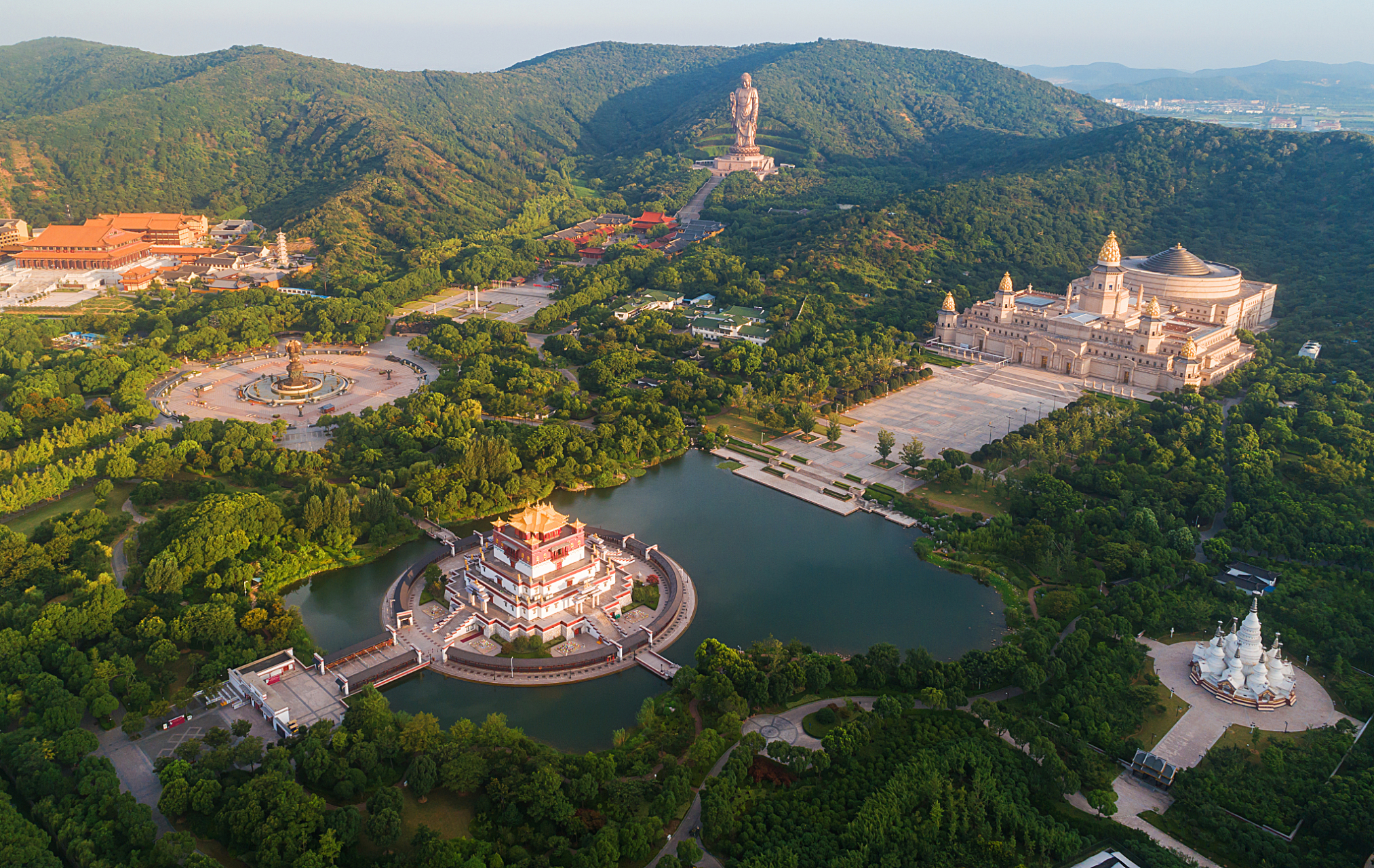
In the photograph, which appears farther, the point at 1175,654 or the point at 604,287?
the point at 604,287

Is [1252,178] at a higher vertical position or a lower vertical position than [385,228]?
higher

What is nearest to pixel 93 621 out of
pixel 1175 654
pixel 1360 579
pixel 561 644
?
pixel 561 644

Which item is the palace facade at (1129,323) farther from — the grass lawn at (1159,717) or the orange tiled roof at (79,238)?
the orange tiled roof at (79,238)

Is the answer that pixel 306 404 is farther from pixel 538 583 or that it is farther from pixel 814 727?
pixel 814 727

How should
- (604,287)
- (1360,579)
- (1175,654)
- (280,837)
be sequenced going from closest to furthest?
(280,837) < (1175,654) < (1360,579) < (604,287)

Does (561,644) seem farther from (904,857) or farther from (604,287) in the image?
(604,287)

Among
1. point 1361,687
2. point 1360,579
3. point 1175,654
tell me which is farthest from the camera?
point 1360,579
